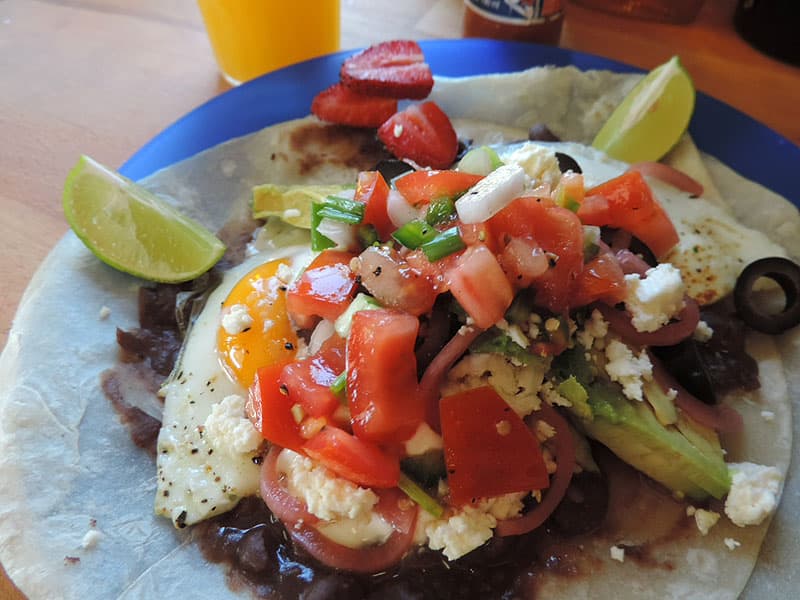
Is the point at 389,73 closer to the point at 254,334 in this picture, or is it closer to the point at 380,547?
the point at 254,334

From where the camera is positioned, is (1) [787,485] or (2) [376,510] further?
(1) [787,485]

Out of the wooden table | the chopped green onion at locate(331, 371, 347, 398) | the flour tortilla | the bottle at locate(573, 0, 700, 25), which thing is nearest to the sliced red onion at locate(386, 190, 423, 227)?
the chopped green onion at locate(331, 371, 347, 398)

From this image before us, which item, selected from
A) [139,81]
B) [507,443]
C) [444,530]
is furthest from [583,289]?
[139,81]

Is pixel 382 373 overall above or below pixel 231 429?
above

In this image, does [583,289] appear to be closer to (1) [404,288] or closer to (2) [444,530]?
(1) [404,288]

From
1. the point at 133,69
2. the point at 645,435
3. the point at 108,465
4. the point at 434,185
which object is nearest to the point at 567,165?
the point at 434,185

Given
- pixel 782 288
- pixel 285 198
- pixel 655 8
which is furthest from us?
pixel 655 8
